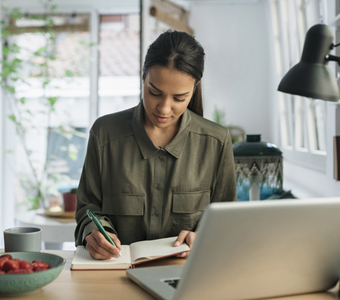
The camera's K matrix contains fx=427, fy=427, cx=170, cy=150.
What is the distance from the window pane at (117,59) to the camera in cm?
455

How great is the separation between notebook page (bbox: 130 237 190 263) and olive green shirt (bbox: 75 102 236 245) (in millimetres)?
212

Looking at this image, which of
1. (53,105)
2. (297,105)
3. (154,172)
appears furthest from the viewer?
(53,105)

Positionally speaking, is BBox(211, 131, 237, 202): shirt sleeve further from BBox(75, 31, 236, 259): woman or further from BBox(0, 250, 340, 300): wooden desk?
BBox(0, 250, 340, 300): wooden desk

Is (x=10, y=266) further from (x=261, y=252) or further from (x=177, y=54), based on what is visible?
(x=177, y=54)

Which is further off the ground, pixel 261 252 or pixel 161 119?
pixel 161 119

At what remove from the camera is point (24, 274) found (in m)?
0.79

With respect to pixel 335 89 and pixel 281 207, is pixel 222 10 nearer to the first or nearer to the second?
pixel 335 89

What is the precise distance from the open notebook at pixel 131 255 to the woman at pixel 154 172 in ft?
0.68

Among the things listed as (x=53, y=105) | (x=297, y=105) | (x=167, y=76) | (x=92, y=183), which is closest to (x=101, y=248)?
(x=92, y=183)

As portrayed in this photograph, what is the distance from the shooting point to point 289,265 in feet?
2.56

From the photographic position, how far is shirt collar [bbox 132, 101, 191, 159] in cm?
140

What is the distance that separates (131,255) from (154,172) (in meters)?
0.36

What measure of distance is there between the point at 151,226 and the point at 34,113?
3.40m

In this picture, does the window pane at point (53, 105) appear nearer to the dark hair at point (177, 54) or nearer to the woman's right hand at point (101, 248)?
the dark hair at point (177, 54)
